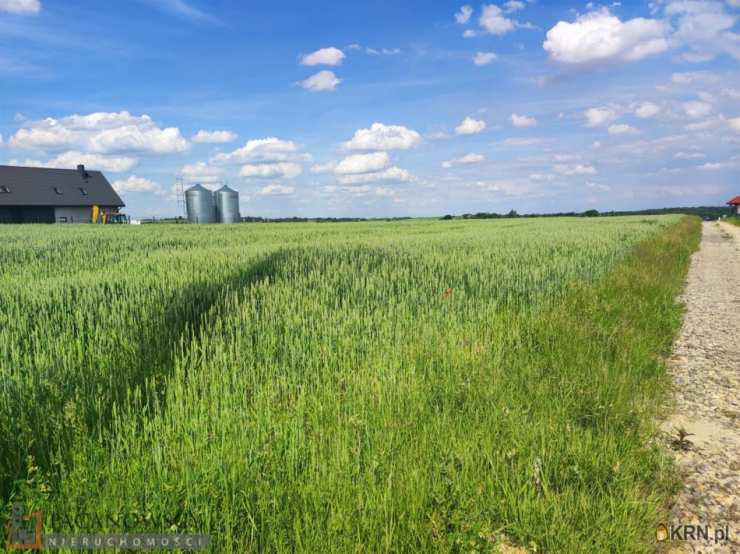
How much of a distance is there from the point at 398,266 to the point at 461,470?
627 cm

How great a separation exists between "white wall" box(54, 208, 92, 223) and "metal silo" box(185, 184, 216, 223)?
17.0m

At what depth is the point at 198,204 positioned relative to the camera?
66062 mm

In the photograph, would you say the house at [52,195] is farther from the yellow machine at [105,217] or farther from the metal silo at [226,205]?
the metal silo at [226,205]

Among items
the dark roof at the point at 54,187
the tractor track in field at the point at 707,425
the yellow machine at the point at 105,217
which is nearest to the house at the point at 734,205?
the tractor track in field at the point at 707,425

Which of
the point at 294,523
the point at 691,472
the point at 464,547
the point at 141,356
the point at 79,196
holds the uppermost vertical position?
the point at 79,196

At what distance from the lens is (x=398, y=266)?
8.83m

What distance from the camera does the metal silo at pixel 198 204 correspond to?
65.9 metres

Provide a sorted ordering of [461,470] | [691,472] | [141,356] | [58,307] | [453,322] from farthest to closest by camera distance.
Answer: [58,307]
[453,322]
[141,356]
[691,472]
[461,470]

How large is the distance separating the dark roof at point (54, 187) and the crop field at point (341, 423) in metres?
72.2

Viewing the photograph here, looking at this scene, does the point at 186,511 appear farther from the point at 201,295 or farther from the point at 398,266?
the point at 398,266

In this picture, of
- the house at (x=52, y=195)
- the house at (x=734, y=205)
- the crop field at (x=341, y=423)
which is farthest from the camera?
the house at (x=734, y=205)

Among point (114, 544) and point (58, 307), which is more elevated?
point (58, 307)

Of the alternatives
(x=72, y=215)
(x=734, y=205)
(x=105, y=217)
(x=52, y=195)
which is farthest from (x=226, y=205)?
(x=734, y=205)

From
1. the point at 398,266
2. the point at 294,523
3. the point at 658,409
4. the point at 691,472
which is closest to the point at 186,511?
the point at 294,523
